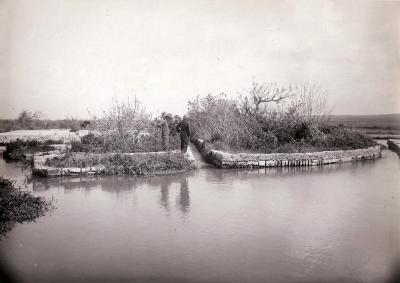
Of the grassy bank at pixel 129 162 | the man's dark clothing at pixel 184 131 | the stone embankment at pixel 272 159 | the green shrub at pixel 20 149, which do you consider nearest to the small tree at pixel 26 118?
the grassy bank at pixel 129 162

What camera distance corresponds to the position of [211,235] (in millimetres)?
6258

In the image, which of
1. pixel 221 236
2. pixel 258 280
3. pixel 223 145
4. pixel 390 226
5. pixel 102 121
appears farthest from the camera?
pixel 223 145

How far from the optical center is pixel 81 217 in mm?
7473

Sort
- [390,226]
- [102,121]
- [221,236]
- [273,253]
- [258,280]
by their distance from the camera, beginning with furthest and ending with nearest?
[102,121]
[390,226]
[221,236]
[273,253]
[258,280]

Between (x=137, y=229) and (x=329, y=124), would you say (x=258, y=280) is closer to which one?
(x=137, y=229)

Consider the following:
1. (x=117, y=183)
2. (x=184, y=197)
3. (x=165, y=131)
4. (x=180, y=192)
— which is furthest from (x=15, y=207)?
(x=165, y=131)

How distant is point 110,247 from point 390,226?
5.15m

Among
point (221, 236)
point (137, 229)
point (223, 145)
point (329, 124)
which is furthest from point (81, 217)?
point (329, 124)

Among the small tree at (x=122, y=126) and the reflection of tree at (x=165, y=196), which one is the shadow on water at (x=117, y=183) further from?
the small tree at (x=122, y=126)

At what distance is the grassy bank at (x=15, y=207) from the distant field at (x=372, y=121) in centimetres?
811

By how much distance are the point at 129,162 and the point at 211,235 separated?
623cm

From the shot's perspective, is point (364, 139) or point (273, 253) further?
point (364, 139)

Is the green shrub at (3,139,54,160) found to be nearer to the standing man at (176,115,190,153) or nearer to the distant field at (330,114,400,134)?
the standing man at (176,115,190,153)

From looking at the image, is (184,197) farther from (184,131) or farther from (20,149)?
(20,149)
